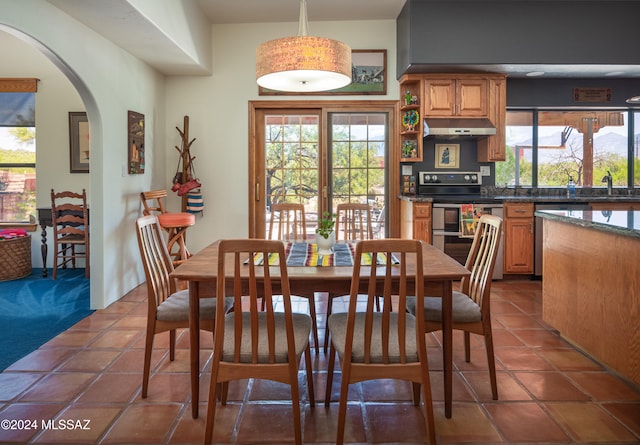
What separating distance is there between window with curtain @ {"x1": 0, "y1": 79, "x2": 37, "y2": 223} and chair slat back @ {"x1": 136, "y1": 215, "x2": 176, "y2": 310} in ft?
13.4

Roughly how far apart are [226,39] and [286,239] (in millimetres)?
3143

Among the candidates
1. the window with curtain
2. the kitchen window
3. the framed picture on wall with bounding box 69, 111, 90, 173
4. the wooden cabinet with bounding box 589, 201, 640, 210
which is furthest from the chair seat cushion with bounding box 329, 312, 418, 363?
the window with curtain

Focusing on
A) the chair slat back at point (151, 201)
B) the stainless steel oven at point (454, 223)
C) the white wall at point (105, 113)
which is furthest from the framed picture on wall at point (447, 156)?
the white wall at point (105, 113)

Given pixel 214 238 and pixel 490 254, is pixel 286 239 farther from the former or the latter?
pixel 214 238

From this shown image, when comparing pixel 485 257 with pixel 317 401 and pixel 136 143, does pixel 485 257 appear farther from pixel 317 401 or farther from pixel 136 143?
pixel 136 143

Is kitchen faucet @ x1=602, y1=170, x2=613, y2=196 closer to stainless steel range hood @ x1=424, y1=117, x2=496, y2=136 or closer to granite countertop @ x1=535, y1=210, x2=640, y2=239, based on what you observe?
stainless steel range hood @ x1=424, y1=117, x2=496, y2=136

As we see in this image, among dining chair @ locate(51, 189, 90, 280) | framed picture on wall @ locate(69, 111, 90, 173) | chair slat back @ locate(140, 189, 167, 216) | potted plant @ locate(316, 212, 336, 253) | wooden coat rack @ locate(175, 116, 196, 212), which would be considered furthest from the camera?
framed picture on wall @ locate(69, 111, 90, 173)

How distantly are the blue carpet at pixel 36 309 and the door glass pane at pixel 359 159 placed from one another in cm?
292

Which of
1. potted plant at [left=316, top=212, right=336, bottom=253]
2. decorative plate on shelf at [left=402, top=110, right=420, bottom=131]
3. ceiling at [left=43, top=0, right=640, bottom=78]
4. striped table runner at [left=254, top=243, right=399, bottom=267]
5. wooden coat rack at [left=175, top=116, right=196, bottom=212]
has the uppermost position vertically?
ceiling at [left=43, top=0, right=640, bottom=78]

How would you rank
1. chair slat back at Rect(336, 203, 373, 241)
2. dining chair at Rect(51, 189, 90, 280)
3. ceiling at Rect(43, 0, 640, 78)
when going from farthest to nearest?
dining chair at Rect(51, 189, 90, 280), ceiling at Rect(43, 0, 640, 78), chair slat back at Rect(336, 203, 373, 241)

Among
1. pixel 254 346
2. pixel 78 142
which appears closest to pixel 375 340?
pixel 254 346

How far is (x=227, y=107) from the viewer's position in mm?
5445

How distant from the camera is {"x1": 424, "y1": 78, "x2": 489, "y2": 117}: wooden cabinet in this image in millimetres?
5004

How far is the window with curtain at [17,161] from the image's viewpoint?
559 centimetres
